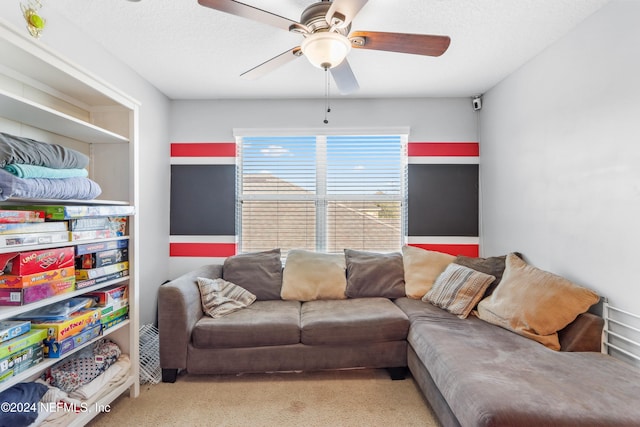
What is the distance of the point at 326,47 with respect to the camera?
1.52m

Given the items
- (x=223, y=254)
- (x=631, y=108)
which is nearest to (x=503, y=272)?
(x=631, y=108)

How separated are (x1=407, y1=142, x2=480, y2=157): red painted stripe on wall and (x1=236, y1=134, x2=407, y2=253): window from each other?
7.8 inches

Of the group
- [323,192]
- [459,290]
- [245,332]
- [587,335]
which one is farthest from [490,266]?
[245,332]

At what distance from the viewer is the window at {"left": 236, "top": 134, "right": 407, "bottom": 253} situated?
3330 mm

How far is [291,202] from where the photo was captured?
132 inches

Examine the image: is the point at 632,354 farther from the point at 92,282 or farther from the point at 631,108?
the point at 92,282

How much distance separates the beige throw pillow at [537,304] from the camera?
1858mm

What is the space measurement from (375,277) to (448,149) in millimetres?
1595

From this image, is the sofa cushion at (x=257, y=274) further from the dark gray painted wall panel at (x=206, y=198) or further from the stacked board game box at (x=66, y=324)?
the stacked board game box at (x=66, y=324)

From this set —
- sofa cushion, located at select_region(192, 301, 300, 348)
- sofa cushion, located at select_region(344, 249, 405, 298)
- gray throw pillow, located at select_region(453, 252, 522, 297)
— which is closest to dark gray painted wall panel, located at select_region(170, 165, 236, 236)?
sofa cushion, located at select_region(192, 301, 300, 348)

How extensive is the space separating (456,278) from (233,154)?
2.48 meters

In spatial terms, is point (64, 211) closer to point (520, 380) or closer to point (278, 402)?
point (278, 402)

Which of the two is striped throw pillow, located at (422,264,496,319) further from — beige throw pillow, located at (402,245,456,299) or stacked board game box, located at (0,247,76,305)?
stacked board game box, located at (0,247,76,305)

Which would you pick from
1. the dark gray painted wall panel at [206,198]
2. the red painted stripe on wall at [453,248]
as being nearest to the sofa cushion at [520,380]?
the red painted stripe on wall at [453,248]
